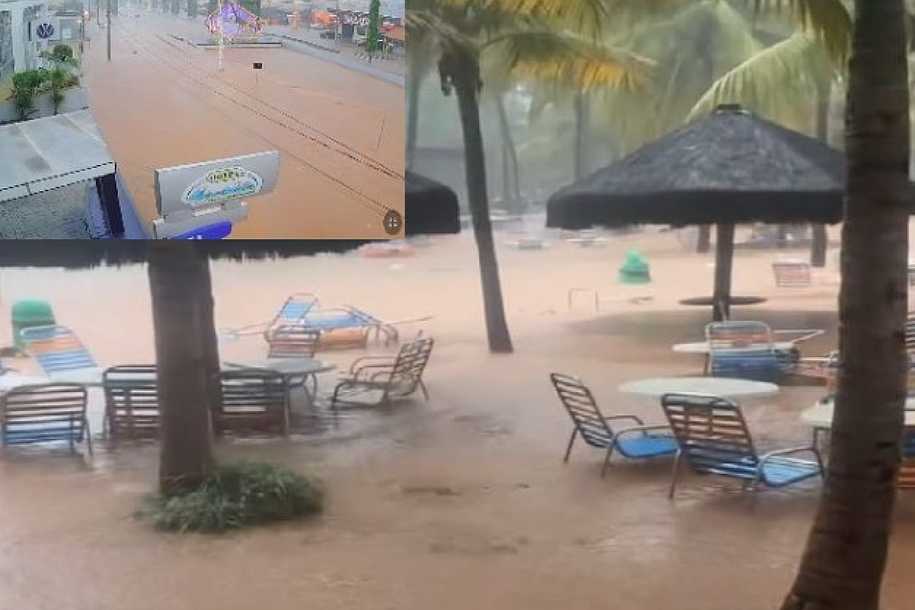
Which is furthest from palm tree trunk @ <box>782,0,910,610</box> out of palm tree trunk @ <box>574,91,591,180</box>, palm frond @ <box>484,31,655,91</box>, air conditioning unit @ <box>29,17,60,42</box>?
air conditioning unit @ <box>29,17,60,42</box>

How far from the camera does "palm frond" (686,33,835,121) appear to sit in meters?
7.41

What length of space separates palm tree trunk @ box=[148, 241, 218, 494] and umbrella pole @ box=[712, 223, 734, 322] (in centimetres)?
287

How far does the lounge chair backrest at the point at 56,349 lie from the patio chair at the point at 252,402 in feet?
2.50

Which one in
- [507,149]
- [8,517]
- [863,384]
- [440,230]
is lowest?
[8,517]

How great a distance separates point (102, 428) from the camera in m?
7.42

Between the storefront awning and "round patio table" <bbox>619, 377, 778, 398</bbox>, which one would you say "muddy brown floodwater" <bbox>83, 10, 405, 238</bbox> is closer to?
the storefront awning

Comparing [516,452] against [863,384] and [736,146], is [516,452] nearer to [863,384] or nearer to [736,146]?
[736,146]

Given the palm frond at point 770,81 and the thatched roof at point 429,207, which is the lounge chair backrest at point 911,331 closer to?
the palm frond at point 770,81

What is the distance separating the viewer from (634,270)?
7.79 m

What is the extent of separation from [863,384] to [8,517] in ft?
14.5

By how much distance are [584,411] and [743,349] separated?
104cm

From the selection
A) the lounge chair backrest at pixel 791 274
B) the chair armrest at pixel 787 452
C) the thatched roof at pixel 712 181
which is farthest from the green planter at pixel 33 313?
the lounge chair backrest at pixel 791 274

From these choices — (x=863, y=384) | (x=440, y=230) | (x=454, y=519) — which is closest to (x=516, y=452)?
(x=454, y=519)

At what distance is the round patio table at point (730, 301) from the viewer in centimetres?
782
